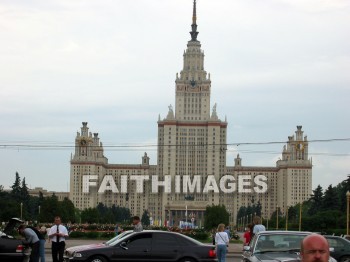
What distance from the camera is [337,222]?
7938cm

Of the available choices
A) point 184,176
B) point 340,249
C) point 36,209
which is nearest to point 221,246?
point 340,249

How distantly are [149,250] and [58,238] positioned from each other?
10.1ft

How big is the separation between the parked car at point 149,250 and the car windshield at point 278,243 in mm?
4984

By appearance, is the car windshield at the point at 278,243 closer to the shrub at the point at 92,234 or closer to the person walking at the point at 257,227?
the person walking at the point at 257,227

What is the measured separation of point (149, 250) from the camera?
20.8 m

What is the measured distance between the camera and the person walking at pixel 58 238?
2244cm

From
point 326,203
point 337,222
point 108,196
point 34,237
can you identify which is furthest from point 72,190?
point 34,237

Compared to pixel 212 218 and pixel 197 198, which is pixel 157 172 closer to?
pixel 197 198

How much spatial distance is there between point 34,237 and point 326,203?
86594mm

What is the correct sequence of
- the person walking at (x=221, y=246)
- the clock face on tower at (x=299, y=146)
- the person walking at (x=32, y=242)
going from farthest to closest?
the clock face on tower at (x=299, y=146), the person walking at (x=221, y=246), the person walking at (x=32, y=242)

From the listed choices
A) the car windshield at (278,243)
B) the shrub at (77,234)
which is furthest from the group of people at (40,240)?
the shrub at (77,234)

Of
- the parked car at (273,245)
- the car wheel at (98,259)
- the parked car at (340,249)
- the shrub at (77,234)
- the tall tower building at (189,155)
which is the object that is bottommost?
the shrub at (77,234)

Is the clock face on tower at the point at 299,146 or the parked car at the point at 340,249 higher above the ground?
the clock face on tower at the point at 299,146

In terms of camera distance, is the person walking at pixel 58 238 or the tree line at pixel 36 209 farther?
the tree line at pixel 36 209
